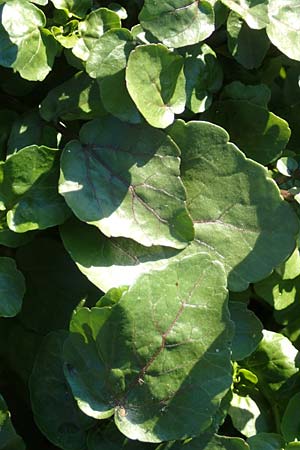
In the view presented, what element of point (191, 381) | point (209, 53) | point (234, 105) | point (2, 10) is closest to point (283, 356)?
point (191, 381)

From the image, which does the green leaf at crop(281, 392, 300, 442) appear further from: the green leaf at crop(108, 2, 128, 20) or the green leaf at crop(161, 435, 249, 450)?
the green leaf at crop(108, 2, 128, 20)

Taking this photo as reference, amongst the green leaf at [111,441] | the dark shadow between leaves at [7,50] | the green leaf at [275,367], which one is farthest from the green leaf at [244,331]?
the dark shadow between leaves at [7,50]

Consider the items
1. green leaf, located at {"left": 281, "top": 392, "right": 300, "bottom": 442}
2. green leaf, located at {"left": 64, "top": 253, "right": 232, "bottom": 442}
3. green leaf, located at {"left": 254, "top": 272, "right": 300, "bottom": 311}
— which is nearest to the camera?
green leaf, located at {"left": 64, "top": 253, "right": 232, "bottom": 442}

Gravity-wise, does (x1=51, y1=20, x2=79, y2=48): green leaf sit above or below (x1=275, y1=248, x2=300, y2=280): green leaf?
above

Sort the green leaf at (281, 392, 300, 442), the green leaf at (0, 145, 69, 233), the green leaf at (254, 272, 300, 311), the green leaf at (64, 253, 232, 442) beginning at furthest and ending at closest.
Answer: the green leaf at (254, 272, 300, 311) < the green leaf at (281, 392, 300, 442) < the green leaf at (0, 145, 69, 233) < the green leaf at (64, 253, 232, 442)

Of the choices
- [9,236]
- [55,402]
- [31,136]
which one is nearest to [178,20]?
[31,136]

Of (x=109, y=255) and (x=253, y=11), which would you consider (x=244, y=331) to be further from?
(x=253, y=11)

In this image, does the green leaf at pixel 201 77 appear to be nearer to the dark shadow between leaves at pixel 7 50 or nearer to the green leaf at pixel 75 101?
the green leaf at pixel 75 101

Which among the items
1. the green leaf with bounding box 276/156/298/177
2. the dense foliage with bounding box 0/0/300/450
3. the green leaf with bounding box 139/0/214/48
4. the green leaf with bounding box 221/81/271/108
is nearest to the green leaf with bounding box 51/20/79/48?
the dense foliage with bounding box 0/0/300/450
